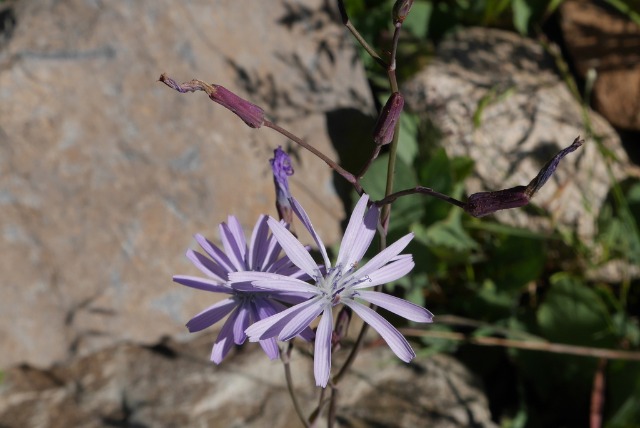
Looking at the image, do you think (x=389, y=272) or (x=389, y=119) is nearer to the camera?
(x=389, y=119)

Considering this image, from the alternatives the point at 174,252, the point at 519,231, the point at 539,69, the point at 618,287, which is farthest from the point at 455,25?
the point at 174,252

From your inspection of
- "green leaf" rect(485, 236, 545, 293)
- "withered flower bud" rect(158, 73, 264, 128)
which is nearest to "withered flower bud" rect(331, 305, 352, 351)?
"withered flower bud" rect(158, 73, 264, 128)

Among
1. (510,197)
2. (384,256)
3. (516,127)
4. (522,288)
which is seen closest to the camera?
(510,197)

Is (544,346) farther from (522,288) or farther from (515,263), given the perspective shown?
(515,263)

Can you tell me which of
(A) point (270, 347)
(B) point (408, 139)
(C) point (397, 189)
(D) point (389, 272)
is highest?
(B) point (408, 139)

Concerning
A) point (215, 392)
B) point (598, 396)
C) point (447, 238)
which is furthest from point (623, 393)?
point (215, 392)

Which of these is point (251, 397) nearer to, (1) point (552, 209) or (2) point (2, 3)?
(1) point (552, 209)

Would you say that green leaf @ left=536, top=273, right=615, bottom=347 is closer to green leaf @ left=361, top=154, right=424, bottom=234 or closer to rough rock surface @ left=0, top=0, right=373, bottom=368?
green leaf @ left=361, top=154, right=424, bottom=234
